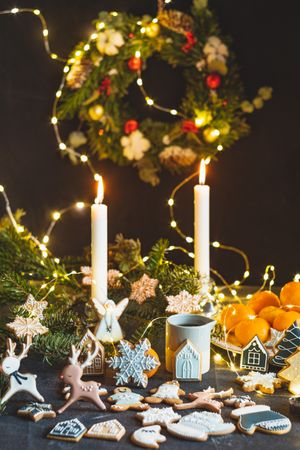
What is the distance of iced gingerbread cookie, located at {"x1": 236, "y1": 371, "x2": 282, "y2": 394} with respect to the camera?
4.35ft

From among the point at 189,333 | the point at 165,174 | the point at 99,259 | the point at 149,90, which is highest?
the point at 149,90

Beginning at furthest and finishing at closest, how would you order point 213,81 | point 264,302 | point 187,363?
1. point 213,81
2. point 264,302
3. point 187,363

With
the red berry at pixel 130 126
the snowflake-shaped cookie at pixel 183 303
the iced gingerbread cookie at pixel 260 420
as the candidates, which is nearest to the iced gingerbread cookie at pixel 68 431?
the iced gingerbread cookie at pixel 260 420

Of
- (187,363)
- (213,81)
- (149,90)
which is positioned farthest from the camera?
(149,90)

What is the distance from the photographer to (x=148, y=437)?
114cm

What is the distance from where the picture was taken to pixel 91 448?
3.70 ft

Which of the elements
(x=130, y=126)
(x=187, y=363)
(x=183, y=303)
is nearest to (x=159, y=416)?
(x=187, y=363)

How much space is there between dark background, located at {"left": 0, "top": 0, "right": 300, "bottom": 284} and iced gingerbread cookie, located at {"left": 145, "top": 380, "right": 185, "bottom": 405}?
125cm

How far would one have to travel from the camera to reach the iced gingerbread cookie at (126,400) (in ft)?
4.09

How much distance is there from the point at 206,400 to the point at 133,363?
15 cm

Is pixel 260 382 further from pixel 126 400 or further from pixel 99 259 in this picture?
pixel 99 259

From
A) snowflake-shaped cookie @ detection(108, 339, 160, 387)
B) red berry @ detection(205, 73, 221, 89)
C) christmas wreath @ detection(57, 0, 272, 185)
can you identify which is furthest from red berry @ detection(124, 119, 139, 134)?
snowflake-shaped cookie @ detection(108, 339, 160, 387)

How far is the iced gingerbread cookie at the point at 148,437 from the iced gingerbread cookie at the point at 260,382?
23 centimetres

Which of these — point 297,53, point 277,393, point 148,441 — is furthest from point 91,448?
point 297,53
